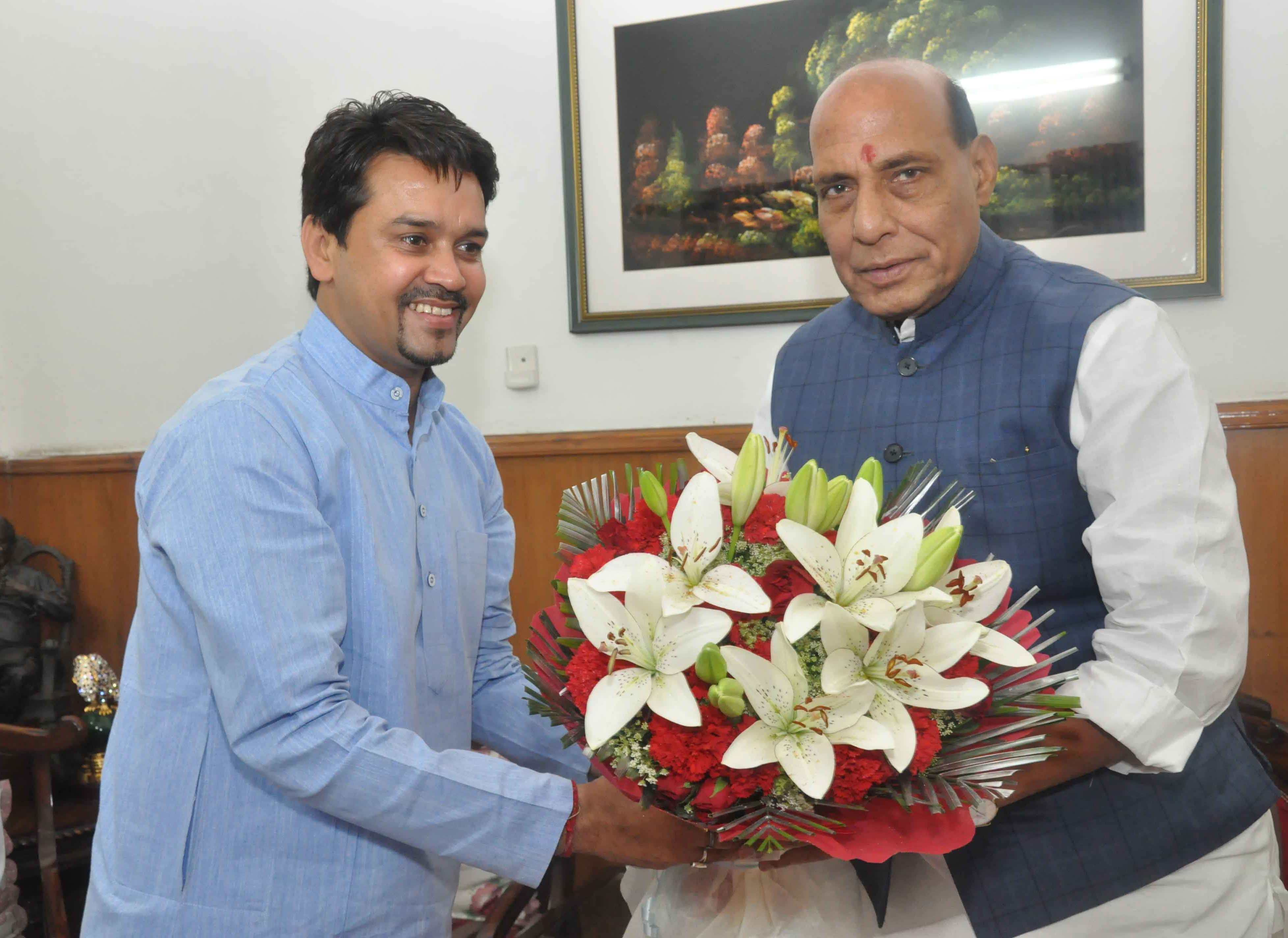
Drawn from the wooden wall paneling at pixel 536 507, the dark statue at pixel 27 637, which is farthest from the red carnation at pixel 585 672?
the dark statue at pixel 27 637

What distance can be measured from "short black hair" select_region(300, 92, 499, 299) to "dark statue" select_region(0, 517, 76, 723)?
86.3 inches

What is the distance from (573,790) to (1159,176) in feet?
6.92

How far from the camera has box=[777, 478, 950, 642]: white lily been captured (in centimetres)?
90

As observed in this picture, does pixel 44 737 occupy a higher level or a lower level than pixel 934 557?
lower

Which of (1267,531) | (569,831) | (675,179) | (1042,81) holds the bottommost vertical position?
(569,831)

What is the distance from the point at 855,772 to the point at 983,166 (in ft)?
3.26

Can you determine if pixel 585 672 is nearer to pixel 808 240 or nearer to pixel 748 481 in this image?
pixel 748 481

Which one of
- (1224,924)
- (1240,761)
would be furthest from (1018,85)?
(1224,924)

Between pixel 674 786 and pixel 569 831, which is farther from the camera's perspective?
pixel 569 831

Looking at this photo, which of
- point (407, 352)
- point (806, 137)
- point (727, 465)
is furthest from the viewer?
point (806, 137)

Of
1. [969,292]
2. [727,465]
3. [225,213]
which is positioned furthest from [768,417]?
[225,213]

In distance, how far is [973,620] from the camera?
3.30 ft

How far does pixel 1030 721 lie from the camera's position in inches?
37.4

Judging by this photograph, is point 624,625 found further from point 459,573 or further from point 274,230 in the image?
point 274,230
